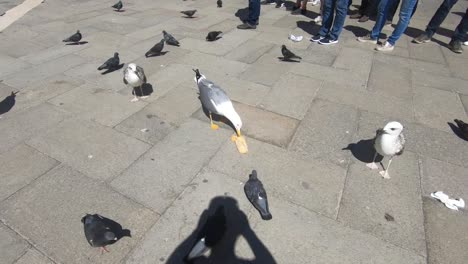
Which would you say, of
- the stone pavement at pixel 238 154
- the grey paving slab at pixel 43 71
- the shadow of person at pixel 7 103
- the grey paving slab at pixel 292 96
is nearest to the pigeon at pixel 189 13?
the stone pavement at pixel 238 154

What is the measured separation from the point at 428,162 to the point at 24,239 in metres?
5.17

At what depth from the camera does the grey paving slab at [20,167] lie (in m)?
3.78

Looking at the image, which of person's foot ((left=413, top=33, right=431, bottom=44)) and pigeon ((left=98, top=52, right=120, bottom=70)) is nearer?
pigeon ((left=98, top=52, right=120, bottom=70))

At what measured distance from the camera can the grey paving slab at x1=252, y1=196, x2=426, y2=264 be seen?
9.64 feet

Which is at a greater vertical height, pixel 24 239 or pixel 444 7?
pixel 444 7

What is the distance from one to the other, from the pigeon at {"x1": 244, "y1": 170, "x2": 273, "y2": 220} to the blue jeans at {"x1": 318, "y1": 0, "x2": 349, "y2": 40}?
5.74 meters

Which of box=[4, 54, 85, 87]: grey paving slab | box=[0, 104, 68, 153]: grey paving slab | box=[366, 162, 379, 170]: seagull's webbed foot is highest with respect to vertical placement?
box=[366, 162, 379, 170]: seagull's webbed foot

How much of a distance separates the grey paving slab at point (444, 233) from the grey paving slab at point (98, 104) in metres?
4.62

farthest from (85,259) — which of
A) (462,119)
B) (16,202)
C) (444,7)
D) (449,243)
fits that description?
(444,7)

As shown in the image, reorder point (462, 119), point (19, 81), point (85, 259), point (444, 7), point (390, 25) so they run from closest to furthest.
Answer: point (85, 259)
point (462, 119)
point (19, 81)
point (444, 7)
point (390, 25)

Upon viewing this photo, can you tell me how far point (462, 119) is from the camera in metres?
5.06

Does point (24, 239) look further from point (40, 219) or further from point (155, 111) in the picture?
point (155, 111)

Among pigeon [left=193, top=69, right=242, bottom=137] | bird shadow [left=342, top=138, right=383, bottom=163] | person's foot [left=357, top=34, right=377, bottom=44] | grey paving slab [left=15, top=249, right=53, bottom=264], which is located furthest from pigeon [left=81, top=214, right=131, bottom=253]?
person's foot [left=357, top=34, right=377, bottom=44]

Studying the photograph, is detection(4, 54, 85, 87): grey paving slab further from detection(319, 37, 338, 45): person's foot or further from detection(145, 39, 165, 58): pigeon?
detection(319, 37, 338, 45): person's foot
